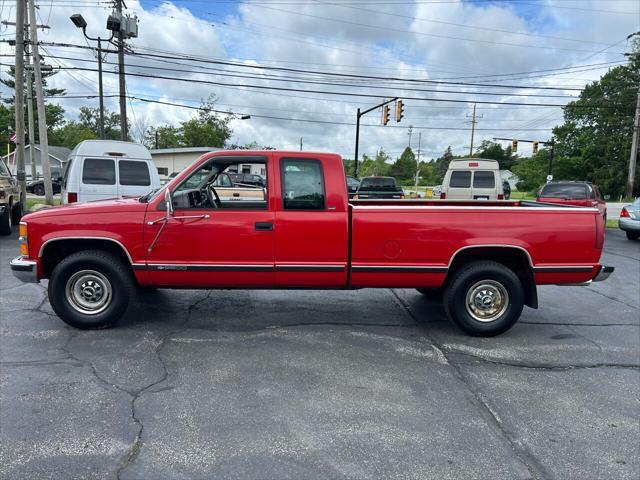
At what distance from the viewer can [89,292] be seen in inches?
192

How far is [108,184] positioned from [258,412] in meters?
8.98

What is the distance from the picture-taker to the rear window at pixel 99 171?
1059cm

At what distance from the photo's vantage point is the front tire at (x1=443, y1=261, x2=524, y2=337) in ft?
16.1

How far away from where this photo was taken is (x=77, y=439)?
294cm

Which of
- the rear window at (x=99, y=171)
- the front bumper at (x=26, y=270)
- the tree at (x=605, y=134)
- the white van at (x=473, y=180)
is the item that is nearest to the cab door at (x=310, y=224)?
the front bumper at (x=26, y=270)

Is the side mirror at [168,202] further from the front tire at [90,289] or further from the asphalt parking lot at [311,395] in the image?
the asphalt parking lot at [311,395]

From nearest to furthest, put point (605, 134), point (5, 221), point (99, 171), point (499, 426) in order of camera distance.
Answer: point (499, 426)
point (99, 171)
point (5, 221)
point (605, 134)

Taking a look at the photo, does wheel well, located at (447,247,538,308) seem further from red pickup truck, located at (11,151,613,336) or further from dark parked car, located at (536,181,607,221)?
dark parked car, located at (536,181,607,221)

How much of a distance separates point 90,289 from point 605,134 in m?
69.2

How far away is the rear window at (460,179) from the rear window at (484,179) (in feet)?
0.76

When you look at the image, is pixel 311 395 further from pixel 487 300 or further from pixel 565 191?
pixel 565 191

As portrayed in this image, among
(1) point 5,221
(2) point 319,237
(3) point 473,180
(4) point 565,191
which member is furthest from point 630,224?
(1) point 5,221

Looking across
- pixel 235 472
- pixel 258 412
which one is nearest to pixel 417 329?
pixel 258 412

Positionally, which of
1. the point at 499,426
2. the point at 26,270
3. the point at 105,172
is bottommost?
the point at 499,426
